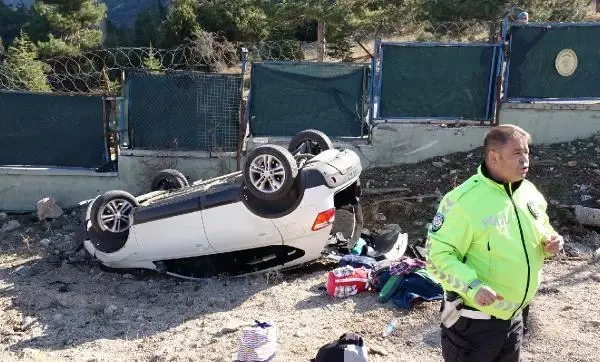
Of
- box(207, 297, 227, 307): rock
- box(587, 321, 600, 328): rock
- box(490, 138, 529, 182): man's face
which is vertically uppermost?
box(490, 138, 529, 182): man's face

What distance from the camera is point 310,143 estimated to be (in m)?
Result: 8.01

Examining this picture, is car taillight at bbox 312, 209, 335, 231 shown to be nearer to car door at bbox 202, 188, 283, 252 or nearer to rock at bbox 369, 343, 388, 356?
car door at bbox 202, 188, 283, 252

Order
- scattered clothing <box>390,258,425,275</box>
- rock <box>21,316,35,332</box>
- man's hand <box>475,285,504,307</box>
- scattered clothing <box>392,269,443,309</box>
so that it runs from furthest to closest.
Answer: scattered clothing <box>390,258,425,275</box> → rock <box>21,316,35,332</box> → scattered clothing <box>392,269,443,309</box> → man's hand <box>475,285,504,307</box>

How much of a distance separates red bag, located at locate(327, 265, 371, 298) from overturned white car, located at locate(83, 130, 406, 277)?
1.72ft

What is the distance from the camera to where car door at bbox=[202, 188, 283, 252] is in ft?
22.1

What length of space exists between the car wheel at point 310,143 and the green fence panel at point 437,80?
231 cm

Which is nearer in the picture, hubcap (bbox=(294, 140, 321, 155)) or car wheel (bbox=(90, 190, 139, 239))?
car wheel (bbox=(90, 190, 139, 239))

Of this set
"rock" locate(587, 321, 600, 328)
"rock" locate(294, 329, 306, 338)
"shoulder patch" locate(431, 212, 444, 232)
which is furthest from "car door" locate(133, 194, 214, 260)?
"shoulder patch" locate(431, 212, 444, 232)

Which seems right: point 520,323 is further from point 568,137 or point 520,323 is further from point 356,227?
point 568,137

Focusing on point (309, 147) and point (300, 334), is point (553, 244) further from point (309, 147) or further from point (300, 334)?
point (309, 147)

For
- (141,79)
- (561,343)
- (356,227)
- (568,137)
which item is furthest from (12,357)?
(568,137)

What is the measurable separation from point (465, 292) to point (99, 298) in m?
4.90

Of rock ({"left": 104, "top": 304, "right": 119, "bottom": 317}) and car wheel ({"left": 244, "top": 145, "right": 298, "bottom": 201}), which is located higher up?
car wheel ({"left": 244, "top": 145, "right": 298, "bottom": 201})

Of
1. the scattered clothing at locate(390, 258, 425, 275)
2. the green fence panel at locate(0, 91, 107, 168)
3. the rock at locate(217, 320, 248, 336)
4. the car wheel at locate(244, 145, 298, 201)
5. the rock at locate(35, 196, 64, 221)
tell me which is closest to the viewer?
the rock at locate(217, 320, 248, 336)
